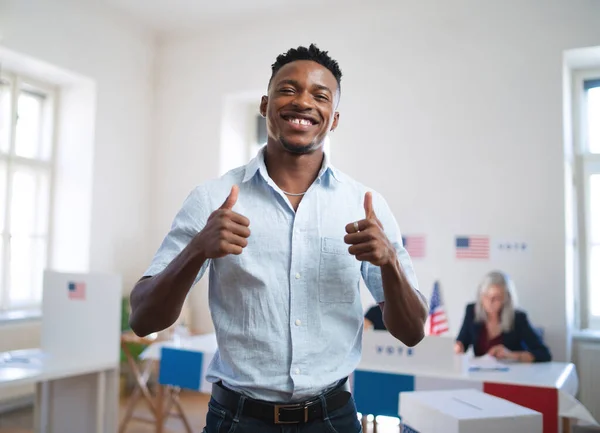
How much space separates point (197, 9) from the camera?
18.2 feet

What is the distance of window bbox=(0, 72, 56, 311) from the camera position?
16.0 ft

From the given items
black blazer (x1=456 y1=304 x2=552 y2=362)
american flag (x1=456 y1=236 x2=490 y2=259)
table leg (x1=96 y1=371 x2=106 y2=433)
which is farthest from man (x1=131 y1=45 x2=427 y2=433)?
american flag (x1=456 y1=236 x2=490 y2=259)

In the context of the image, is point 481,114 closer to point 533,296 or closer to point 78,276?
point 533,296

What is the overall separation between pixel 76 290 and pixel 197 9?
338 cm

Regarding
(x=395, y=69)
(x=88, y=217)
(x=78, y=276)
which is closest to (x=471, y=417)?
(x=78, y=276)

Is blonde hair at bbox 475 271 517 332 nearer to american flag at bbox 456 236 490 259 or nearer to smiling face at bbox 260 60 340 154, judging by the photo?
american flag at bbox 456 236 490 259

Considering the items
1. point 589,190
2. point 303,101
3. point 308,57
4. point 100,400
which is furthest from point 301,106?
point 589,190

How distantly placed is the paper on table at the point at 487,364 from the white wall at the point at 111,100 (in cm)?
374

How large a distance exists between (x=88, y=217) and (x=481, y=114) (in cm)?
376

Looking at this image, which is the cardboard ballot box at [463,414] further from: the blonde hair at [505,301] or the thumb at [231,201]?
the blonde hair at [505,301]

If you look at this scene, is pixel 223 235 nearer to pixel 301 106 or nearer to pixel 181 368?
pixel 301 106

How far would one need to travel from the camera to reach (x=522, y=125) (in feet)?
15.0

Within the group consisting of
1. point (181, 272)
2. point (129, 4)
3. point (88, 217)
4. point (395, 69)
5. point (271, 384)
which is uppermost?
point (129, 4)

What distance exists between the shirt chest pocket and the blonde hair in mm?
2803
